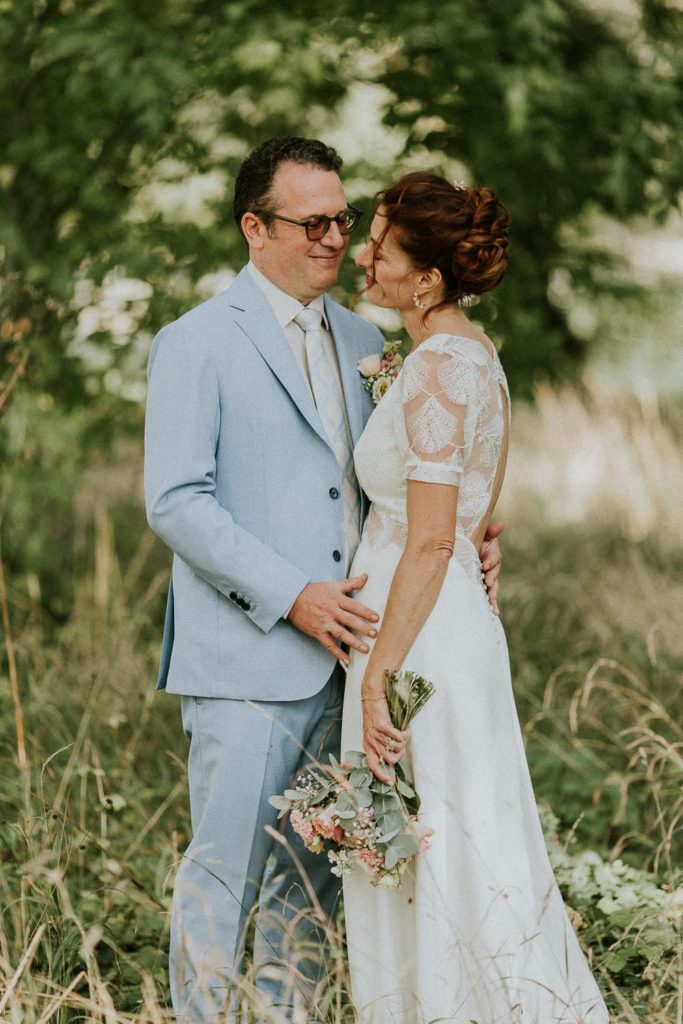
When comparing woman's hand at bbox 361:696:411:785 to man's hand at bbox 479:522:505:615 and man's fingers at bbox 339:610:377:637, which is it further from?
man's hand at bbox 479:522:505:615

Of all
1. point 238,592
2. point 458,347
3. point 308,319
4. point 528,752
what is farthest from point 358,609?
point 528,752

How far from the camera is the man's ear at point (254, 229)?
9.93ft

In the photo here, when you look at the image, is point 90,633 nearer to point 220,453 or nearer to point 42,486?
point 42,486

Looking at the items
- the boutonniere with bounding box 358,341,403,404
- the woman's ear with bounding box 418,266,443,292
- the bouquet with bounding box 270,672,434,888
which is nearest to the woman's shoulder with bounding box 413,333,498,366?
the woman's ear with bounding box 418,266,443,292

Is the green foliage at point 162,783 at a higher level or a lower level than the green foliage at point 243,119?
lower

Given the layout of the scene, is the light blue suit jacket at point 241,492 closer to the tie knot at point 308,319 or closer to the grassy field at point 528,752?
the tie knot at point 308,319

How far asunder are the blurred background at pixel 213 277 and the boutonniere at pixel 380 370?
1243mm

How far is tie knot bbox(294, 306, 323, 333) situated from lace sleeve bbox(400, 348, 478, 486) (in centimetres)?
46

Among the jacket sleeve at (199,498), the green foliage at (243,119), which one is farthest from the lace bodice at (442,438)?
the green foliage at (243,119)

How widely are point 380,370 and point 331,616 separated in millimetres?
713

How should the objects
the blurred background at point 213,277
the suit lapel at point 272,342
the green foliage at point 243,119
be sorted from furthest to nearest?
the green foliage at point 243,119 < the blurred background at point 213,277 < the suit lapel at point 272,342

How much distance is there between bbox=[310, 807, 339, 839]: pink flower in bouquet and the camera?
8.50ft

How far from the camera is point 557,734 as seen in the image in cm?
484

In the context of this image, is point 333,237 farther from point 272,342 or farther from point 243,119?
point 243,119
